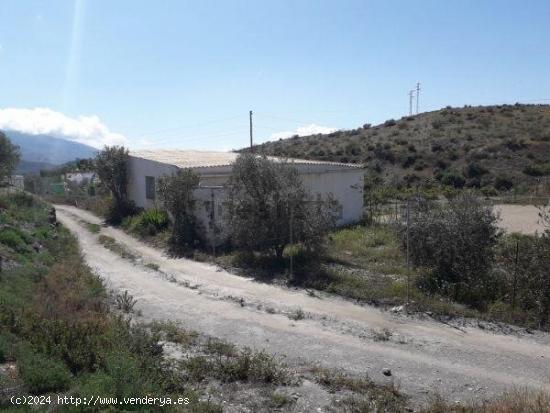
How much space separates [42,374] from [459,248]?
9.45 meters

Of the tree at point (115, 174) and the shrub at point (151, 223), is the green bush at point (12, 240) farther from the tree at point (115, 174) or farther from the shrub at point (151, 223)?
the tree at point (115, 174)

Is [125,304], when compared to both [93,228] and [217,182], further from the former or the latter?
[93,228]

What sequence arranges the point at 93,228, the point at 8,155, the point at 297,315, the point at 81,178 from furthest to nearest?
the point at 81,178 → the point at 8,155 → the point at 93,228 → the point at 297,315

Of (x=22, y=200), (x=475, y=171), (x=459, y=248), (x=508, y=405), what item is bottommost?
(x=508, y=405)

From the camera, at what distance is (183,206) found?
65.5ft

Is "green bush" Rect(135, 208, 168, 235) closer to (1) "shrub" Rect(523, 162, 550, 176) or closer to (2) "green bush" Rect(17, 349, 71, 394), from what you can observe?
(2) "green bush" Rect(17, 349, 71, 394)

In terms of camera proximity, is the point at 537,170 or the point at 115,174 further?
the point at 537,170

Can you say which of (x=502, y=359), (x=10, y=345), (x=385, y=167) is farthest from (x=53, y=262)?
(x=385, y=167)

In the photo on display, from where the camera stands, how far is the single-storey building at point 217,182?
64.5 feet

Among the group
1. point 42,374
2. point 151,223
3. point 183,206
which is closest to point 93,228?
point 151,223

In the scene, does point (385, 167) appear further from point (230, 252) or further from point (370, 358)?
point (370, 358)

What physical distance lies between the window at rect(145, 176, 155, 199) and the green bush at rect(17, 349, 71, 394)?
19.9m

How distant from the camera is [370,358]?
8.76 m

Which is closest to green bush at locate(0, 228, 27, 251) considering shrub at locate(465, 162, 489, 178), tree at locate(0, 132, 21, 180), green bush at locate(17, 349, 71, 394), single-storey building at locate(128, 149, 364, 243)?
single-storey building at locate(128, 149, 364, 243)
